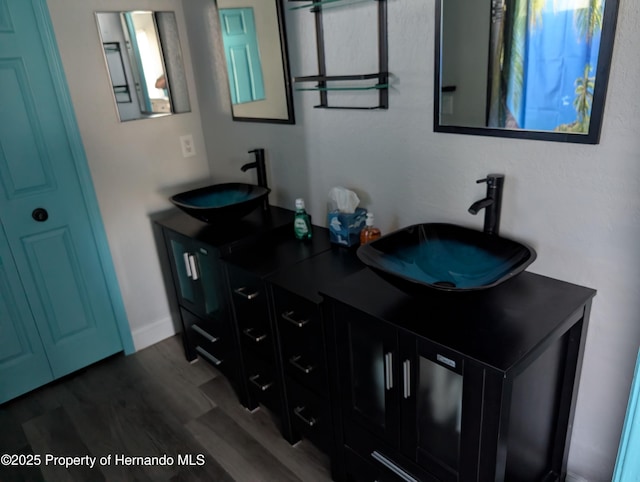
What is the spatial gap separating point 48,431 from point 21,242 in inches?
35.7

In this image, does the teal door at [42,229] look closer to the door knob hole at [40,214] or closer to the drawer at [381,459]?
the door knob hole at [40,214]

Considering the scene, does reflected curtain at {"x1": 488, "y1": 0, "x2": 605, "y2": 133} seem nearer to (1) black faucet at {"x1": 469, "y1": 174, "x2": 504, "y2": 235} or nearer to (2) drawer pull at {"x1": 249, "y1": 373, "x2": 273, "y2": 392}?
(1) black faucet at {"x1": 469, "y1": 174, "x2": 504, "y2": 235}

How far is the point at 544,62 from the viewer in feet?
4.20

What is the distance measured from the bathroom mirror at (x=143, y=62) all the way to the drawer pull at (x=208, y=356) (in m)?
1.27

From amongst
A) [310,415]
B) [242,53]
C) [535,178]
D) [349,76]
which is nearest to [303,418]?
[310,415]

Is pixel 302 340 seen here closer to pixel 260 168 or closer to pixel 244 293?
pixel 244 293

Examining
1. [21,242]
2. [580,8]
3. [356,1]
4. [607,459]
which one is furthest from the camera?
[21,242]

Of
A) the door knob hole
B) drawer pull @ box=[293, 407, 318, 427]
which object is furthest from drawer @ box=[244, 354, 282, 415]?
the door knob hole

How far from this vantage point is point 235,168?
2.58 meters

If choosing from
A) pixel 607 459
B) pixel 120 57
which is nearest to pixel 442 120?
pixel 607 459

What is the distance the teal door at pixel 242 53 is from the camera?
216 centimetres

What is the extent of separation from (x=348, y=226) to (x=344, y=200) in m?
0.12

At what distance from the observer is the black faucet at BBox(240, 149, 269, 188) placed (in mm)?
2324

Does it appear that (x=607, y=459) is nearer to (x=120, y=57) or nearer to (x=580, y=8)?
(x=580, y=8)
